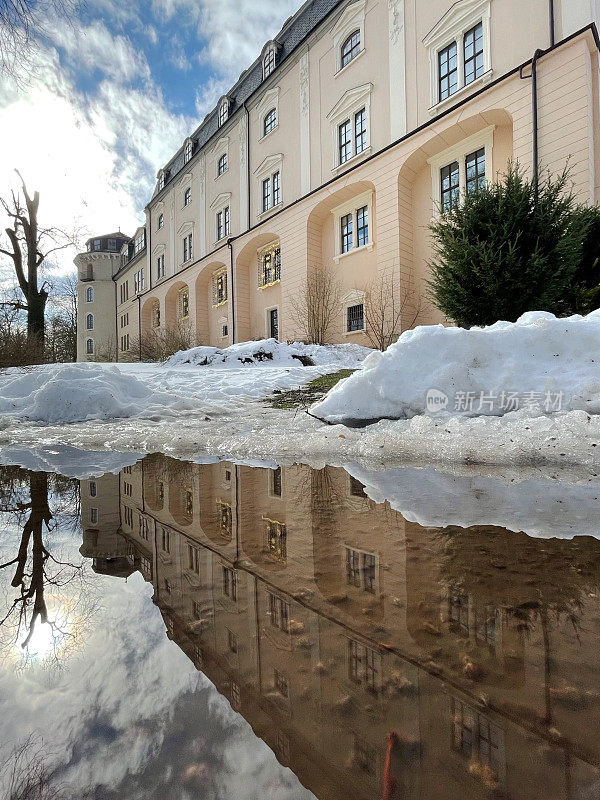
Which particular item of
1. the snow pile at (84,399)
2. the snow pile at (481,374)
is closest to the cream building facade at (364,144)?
the snow pile at (481,374)

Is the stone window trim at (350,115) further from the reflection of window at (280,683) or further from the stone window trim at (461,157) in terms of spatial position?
the reflection of window at (280,683)

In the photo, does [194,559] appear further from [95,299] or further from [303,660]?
[95,299]

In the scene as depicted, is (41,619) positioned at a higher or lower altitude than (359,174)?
lower

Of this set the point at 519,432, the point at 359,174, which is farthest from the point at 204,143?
the point at 519,432

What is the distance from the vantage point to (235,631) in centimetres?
101

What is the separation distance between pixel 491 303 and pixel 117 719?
27.3 ft

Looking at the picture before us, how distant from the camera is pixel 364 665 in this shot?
2.89 feet

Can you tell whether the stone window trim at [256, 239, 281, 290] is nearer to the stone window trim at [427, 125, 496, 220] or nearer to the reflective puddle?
the stone window trim at [427, 125, 496, 220]

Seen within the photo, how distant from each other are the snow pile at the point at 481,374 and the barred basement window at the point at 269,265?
1746 centimetres

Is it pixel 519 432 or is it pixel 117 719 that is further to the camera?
pixel 519 432

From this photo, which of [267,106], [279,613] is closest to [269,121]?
[267,106]

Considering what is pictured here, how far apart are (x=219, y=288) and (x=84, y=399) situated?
2048 cm

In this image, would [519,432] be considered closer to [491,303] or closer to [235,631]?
[235,631]

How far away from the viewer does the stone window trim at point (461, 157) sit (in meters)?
12.7
